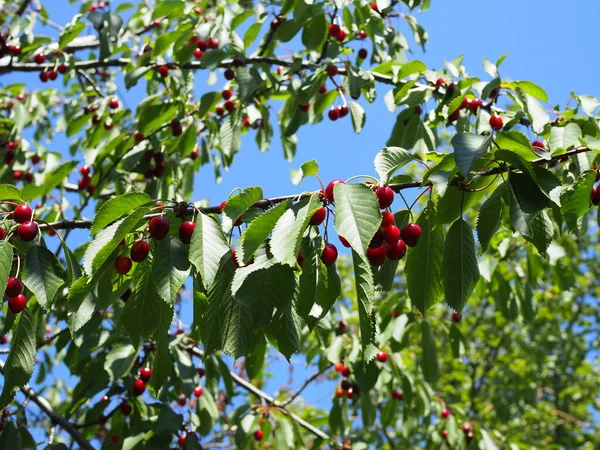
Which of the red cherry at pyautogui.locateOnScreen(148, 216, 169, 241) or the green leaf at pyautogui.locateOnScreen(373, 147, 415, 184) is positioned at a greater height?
the green leaf at pyautogui.locateOnScreen(373, 147, 415, 184)

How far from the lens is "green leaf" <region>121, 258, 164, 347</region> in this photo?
5.08 feet

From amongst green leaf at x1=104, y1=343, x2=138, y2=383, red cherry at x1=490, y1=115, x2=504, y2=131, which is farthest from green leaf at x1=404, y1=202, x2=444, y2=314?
green leaf at x1=104, y1=343, x2=138, y2=383

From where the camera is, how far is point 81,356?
2.94m

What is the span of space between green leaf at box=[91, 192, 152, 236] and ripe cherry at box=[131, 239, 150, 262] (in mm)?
86

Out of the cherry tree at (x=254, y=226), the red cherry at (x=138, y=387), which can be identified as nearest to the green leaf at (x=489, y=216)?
the cherry tree at (x=254, y=226)

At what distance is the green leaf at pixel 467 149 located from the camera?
1.34 meters

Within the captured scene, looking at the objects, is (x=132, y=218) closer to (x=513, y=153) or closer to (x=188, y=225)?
(x=188, y=225)

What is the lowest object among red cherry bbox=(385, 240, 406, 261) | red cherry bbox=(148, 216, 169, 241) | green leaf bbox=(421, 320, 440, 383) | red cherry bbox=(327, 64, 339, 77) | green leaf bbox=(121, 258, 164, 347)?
green leaf bbox=(121, 258, 164, 347)

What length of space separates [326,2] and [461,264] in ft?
7.02

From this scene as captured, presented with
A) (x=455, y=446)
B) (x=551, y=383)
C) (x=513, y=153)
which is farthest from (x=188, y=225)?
(x=551, y=383)

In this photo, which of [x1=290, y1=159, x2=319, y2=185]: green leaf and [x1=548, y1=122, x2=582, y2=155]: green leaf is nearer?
[x1=290, y1=159, x2=319, y2=185]: green leaf

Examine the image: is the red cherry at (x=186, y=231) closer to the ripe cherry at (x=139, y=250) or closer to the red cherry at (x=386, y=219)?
the ripe cherry at (x=139, y=250)

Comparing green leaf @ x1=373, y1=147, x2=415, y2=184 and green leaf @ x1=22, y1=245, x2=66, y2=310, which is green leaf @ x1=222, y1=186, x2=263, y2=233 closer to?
green leaf @ x1=373, y1=147, x2=415, y2=184

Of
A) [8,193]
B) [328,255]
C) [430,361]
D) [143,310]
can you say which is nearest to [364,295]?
[328,255]
